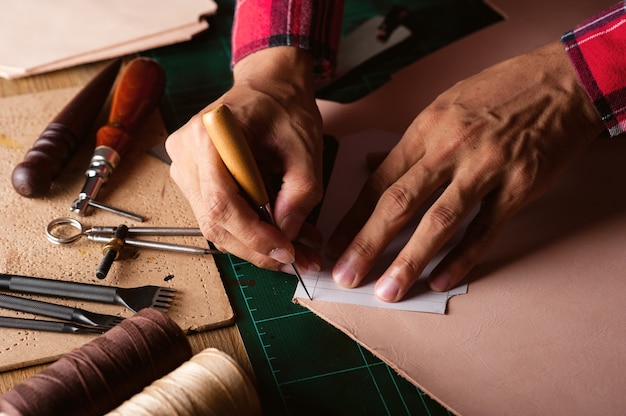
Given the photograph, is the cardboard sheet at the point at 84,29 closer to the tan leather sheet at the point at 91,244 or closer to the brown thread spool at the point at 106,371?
the tan leather sheet at the point at 91,244

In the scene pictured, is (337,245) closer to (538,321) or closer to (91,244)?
(538,321)

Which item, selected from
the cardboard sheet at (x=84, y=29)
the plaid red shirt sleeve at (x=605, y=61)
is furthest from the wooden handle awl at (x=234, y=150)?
the cardboard sheet at (x=84, y=29)

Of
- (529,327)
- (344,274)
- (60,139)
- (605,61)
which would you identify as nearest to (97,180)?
(60,139)

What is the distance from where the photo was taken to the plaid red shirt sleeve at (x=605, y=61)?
1.45 meters

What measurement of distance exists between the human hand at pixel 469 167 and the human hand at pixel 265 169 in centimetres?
13

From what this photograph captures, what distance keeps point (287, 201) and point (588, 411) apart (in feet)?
2.17

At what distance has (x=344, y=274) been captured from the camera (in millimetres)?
1412

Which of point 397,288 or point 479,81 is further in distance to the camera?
point 479,81

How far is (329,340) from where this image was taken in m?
1.37

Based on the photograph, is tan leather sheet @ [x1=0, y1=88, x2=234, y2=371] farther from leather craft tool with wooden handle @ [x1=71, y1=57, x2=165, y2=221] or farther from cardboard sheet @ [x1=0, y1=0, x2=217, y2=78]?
cardboard sheet @ [x1=0, y1=0, x2=217, y2=78]

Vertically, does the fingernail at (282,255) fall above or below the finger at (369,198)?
above

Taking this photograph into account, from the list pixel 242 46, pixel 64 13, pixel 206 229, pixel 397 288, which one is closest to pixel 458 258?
pixel 397 288

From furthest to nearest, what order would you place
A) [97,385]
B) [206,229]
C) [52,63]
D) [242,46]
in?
[52,63], [242,46], [206,229], [97,385]

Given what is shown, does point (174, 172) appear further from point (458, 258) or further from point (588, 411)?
point (588, 411)
